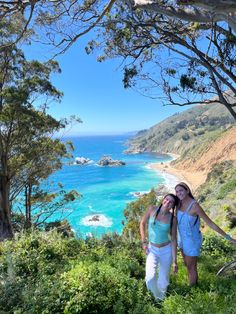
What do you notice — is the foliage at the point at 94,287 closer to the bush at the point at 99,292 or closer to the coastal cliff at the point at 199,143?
the bush at the point at 99,292

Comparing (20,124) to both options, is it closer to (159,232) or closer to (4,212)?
(4,212)

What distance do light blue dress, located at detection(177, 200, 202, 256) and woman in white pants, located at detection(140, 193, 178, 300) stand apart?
10 centimetres

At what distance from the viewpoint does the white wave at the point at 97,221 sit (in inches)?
1524

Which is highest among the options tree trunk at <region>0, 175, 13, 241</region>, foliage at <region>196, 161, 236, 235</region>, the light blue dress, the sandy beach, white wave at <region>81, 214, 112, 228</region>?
the light blue dress

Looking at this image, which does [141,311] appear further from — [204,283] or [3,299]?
[3,299]

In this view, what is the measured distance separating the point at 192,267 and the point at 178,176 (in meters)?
69.0

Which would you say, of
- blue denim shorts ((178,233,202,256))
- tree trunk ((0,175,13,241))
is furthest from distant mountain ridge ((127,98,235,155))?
blue denim shorts ((178,233,202,256))

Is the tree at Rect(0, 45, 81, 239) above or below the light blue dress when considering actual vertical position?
above

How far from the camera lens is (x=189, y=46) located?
23.1 ft

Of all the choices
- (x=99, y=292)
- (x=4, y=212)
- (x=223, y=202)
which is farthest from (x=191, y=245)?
(x=223, y=202)

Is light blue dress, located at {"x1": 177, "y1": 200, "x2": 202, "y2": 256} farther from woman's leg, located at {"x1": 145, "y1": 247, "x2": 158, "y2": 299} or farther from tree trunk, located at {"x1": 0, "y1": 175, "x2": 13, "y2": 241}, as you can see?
tree trunk, located at {"x1": 0, "y1": 175, "x2": 13, "y2": 241}

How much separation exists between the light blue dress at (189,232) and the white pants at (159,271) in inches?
9.7

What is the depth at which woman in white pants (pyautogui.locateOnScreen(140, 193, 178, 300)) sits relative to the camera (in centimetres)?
417

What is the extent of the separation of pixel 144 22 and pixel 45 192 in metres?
13.7
